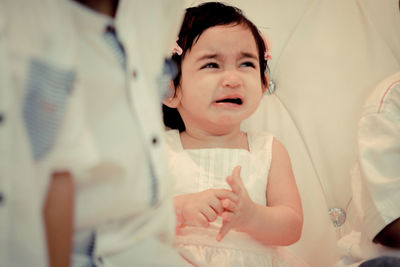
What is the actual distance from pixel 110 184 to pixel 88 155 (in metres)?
0.06

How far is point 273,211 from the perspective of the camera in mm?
807

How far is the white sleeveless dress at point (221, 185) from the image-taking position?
0.80 metres

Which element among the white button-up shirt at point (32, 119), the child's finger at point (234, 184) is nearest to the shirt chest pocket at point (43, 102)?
the white button-up shirt at point (32, 119)

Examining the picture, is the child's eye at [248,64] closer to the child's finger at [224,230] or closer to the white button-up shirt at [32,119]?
the child's finger at [224,230]

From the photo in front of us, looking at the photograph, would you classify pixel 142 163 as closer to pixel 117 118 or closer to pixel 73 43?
pixel 117 118

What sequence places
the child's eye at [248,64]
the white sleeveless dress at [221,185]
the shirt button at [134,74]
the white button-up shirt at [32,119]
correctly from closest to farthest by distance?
the white button-up shirt at [32,119]
the shirt button at [134,74]
the white sleeveless dress at [221,185]
the child's eye at [248,64]

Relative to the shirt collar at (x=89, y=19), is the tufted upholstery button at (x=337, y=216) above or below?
below

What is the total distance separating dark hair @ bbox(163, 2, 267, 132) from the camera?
94cm

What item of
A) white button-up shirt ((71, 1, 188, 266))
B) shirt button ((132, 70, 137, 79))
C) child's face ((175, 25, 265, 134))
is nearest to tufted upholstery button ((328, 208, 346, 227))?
child's face ((175, 25, 265, 134))

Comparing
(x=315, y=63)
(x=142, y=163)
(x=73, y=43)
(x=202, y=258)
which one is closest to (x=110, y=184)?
(x=142, y=163)

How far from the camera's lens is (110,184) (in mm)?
506

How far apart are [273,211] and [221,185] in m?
0.14

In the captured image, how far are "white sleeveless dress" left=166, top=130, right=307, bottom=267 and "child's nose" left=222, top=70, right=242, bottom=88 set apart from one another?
0.51 ft

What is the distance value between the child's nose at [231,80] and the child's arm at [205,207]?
0.78 ft
